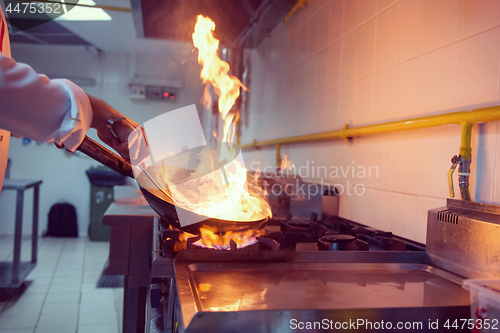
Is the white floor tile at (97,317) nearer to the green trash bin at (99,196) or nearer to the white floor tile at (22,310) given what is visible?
the white floor tile at (22,310)

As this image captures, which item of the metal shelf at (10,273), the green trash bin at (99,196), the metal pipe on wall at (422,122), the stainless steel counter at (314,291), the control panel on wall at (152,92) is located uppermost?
the control panel on wall at (152,92)

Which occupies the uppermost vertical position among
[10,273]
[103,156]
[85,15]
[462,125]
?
[85,15]

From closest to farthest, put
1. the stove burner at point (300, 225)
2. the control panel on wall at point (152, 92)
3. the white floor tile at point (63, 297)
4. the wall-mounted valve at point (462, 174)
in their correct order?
1. the wall-mounted valve at point (462, 174)
2. the stove burner at point (300, 225)
3. the white floor tile at point (63, 297)
4. the control panel on wall at point (152, 92)

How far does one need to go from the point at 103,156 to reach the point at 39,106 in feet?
0.80

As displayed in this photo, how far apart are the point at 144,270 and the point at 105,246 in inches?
137

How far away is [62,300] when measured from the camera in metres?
2.84

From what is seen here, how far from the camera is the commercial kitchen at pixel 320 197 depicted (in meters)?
0.71

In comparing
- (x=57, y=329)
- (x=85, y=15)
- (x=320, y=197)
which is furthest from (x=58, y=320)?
(x=85, y=15)

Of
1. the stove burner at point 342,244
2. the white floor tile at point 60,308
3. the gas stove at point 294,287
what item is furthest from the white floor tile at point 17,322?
the stove burner at point 342,244

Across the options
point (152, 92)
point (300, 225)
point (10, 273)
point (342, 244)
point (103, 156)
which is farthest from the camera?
point (152, 92)

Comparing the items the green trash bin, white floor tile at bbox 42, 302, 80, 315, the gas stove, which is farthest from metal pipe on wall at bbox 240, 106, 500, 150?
the green trash bin

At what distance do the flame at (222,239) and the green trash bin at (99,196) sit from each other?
4293mm

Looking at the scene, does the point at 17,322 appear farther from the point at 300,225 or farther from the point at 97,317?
the point at 300,225

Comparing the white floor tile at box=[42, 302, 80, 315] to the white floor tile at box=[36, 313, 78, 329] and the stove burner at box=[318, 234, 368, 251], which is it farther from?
the stove burner at box=[318, 234, 368, 251]
